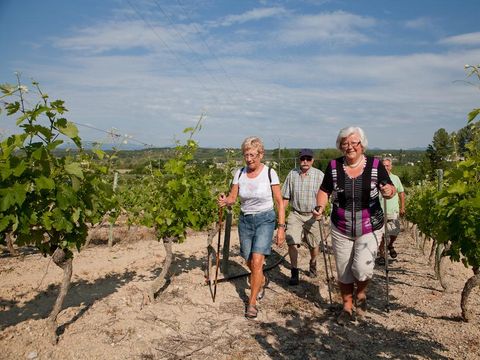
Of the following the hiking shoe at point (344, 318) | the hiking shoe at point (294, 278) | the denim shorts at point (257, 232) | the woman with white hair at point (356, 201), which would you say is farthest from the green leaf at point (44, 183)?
the hiking shoe at point (294, 278)

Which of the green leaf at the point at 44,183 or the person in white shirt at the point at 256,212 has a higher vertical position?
the green leaf at the point at 44,183

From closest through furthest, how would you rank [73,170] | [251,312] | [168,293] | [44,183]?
[44,183] → [73,170] → [251,312] → [168,293]

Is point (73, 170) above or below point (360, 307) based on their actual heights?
above

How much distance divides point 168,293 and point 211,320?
900 mm

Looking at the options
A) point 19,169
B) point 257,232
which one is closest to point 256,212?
point 257,232

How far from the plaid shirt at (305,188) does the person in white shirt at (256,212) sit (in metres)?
1.09

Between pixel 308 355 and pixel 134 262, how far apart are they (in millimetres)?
3620

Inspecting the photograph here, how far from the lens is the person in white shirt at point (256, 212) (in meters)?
4.26

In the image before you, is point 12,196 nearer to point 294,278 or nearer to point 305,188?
point 305,188

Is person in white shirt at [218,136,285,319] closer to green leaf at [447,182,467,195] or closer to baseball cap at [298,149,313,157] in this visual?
baseball cap at [298,149,313,157]

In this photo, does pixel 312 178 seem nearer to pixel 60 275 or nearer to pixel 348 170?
pixel 348 170

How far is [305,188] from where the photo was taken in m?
5.37

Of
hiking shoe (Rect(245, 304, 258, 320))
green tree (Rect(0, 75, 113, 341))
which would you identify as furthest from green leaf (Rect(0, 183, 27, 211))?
hiking shoe (Rect(245, 304, 258, 320))

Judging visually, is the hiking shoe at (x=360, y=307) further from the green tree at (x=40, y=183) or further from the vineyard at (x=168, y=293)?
the green tree at (x=40, y=183)
